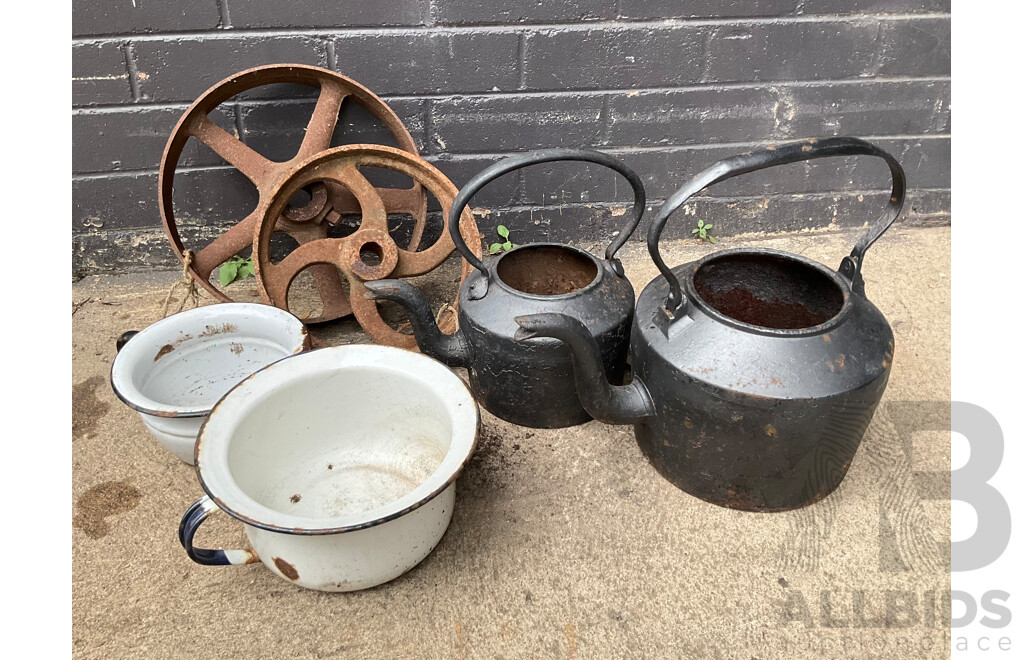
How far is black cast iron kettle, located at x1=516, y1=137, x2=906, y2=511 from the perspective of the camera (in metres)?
1.63

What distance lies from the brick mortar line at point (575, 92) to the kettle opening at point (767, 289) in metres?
1.03

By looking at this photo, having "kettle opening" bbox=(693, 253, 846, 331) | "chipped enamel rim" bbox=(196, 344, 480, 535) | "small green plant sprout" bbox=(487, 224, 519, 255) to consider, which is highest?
"kettle opening" bbox=(693, 253, 846, 331)

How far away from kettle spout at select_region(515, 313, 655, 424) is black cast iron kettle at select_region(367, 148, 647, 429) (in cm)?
16

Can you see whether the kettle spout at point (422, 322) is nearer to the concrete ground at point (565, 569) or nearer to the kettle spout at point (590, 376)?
the concrete ground at point (565, 569)

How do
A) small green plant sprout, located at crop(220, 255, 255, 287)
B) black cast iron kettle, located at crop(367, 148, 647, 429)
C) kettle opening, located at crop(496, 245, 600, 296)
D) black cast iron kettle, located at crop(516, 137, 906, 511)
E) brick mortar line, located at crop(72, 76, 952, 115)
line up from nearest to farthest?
black cast iron kettle, located at crop(516, 137, 906, 511) → black cast iron kettle, located at crop(367, 148, 647, 429) → kettle opening, located at crop(496, 245, 600, 296) → brick mortar line, located at crop(72, 76, 952, 115) → small green plant sprout, located at crop(220, 255, 255, 287)

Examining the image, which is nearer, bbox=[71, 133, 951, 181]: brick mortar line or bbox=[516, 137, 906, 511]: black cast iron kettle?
bbox=[516, 137, 906, 511]: black cast iron kettle

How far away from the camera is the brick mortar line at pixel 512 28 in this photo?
2.43 m

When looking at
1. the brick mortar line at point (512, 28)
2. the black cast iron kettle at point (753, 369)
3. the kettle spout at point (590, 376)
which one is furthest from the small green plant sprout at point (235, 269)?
the black cast iron kettle at point (753, 369)

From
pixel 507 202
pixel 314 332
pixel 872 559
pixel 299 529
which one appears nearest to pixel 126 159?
pixel 314 332

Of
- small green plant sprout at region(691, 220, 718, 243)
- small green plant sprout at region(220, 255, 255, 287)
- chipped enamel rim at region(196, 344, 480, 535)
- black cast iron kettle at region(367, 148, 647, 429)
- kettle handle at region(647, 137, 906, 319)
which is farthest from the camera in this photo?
small green plant sprout at region(691, 220, 718, 243)

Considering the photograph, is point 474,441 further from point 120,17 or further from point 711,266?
point 120,17

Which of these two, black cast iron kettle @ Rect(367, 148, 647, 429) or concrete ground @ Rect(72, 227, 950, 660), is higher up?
black cast iron kettle @ Rect(367, 148, 647, 429)

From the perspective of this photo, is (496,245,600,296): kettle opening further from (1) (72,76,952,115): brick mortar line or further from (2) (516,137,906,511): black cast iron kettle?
(1) (72,76,952,115): brick mortar line

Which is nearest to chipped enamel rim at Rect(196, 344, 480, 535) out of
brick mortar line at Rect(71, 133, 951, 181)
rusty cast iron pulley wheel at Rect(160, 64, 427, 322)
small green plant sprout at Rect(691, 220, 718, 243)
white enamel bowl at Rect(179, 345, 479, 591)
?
white enamel bowl at Rect(179, 345, 479, 591)
